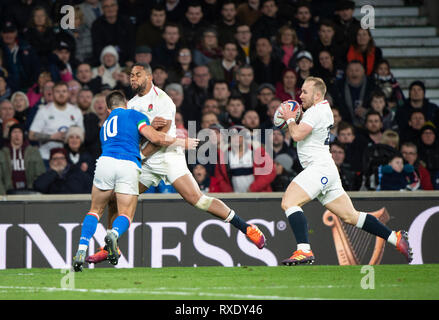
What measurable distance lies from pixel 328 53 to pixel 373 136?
6.58ft

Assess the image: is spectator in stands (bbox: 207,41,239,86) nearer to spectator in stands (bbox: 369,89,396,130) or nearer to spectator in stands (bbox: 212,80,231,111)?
spectator in stands (bbox: 212,80,231,111)

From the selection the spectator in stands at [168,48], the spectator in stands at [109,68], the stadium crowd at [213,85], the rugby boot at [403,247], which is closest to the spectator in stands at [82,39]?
the stadium crowd at [213,85]

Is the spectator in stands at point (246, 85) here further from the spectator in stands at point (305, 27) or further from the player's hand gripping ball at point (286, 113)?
the player's hand gripping ball at point (286, 113)

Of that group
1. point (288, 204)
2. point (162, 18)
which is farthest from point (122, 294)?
point (162, 18)

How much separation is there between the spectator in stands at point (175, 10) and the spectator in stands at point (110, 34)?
3.45 ft

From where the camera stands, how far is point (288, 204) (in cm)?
916

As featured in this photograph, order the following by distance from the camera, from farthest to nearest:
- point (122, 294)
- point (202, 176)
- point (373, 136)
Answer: point (373, 136)
point (202, 176)
point (122, 294)

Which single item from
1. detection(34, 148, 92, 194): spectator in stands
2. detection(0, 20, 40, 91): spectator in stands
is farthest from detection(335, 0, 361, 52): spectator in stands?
detection(34, 148, 92, 194): spectator in stands

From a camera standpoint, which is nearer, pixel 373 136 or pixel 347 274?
pixel 347 274

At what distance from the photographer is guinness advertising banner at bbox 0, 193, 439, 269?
11453 millimetres

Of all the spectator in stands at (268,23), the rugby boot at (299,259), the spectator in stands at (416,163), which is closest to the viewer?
the rugby boot at (299,259)

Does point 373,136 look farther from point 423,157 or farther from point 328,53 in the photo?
point 328,53

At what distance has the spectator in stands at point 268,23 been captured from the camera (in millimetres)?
15320

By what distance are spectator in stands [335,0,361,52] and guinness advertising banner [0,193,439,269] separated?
433 centimetres
